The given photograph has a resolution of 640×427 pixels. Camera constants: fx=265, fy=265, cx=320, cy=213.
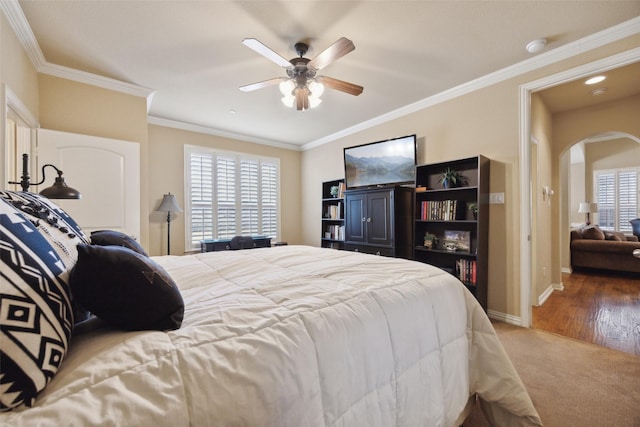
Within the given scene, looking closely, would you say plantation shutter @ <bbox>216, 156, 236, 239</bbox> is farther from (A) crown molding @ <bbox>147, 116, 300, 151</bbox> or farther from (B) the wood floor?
(B) the wood floor

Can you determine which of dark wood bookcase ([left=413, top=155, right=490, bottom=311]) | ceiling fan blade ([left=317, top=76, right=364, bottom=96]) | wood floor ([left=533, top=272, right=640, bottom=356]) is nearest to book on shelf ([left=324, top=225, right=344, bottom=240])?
dark wood bookcase ([left=413, top=155, right=490, bottom=311])

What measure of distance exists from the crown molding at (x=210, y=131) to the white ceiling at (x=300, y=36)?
0.90 meters

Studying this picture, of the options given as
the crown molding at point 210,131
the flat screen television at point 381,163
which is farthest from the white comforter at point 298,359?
the crown molding at point 210,131

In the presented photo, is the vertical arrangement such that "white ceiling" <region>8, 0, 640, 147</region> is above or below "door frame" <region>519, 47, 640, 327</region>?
above

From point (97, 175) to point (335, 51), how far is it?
8.76ft

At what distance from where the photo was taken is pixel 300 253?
2.07 metres

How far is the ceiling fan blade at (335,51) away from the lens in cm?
179

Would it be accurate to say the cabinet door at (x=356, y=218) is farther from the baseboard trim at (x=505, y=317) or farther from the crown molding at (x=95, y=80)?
the crown molding at (x=95, y=80)

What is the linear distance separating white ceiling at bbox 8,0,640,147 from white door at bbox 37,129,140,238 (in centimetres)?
75

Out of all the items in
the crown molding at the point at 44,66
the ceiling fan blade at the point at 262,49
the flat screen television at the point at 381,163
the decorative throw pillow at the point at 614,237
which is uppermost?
the crown molding at the point at 44,66

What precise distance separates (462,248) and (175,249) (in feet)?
13.5

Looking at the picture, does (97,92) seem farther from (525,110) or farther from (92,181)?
(525,110)

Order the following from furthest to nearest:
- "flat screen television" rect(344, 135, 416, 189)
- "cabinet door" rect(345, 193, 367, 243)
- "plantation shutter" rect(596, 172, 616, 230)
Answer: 1. "plantation shutter" rect(596, 172, 616, 230)
2. "cabinet door" rect(345, 193, 367, 243)
3. "flat screen television" rect(344, 135, 416, 189)

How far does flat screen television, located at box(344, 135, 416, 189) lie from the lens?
140 inches
